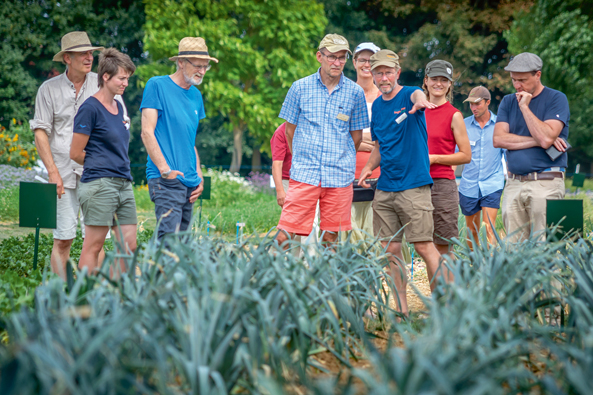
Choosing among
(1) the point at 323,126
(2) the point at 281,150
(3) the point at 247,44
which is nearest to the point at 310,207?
(1) the point at 323,126

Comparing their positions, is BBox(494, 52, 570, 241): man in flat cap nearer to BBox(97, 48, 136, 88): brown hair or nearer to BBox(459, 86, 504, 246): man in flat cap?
BBox(459, 86, 504, 246): man in flat cap

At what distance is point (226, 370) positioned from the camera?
1891mm

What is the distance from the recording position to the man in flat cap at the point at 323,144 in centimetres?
411

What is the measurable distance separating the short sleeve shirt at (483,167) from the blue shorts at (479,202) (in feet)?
0.13

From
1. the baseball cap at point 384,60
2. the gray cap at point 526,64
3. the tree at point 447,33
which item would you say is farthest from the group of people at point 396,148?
the tree at point 447,33

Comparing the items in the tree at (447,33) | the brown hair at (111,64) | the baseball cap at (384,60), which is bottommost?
the brown hair at (111,64)

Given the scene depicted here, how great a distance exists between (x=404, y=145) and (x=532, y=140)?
1182 millimetres

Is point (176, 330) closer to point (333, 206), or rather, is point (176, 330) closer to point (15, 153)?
point (333, 206)

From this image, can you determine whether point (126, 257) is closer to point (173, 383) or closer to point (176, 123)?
point (173, 383)

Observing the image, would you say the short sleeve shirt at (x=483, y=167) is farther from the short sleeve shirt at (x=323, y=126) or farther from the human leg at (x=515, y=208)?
the short sleeve shirt at (x=323, y=126)

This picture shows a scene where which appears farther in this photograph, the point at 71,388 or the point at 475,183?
the point at 475,183

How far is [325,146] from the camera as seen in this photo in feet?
13.5

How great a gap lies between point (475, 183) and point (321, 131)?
233 centimetres

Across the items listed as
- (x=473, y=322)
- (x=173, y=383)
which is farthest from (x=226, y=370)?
(x=473, y=322)
